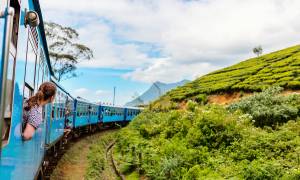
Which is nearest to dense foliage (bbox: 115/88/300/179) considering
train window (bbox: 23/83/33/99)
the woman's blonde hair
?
train window (bbox: 23/83/33/99)

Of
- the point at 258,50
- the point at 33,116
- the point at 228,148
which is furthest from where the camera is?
the point at 258,50

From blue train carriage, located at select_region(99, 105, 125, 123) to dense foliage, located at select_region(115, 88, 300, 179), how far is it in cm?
1847

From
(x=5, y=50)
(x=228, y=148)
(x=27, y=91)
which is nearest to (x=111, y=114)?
(x=228, y=148)

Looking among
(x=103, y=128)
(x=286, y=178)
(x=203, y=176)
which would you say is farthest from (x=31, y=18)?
(x=103, y=128)

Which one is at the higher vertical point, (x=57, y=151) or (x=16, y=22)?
(x=16, y=22)

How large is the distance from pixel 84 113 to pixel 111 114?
11374 mm

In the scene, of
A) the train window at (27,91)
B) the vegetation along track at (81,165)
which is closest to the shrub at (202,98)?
the vegetation along track at (81,165)

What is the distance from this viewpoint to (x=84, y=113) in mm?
27828

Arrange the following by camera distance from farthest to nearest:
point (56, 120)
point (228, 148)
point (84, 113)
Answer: point (84, 113) → point (56, 120) → point (228, 148)

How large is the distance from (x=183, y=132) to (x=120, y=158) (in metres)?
3.62

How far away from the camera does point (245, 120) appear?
13.8m

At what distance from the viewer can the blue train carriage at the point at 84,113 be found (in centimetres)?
2473

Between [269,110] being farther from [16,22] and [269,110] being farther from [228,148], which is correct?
[16,22]

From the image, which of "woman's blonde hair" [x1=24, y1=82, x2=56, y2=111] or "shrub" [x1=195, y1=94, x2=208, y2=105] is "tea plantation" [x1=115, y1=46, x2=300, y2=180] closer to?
"woman's blonde hair" [x1=24, y1=82, x2=56, y2=111]
